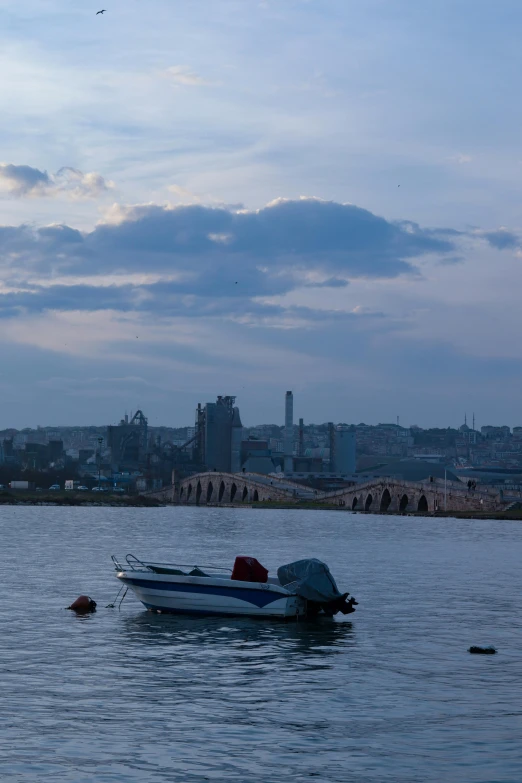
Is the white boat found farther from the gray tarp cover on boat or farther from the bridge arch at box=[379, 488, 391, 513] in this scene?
the bridge arch at box=[379, 488, 391, 513]

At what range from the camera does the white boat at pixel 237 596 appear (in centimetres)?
4188

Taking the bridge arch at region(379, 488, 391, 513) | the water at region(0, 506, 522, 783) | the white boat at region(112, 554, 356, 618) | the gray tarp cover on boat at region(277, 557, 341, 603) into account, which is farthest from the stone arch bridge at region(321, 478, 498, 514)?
the white boat at region(112, 554, 356, 618)

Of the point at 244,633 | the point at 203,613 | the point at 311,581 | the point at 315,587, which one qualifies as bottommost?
the point at 244,633

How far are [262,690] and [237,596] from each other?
13156 millimetres

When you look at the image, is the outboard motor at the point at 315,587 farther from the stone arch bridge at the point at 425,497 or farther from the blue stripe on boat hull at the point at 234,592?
the stone arch bridge at the point at 425,497

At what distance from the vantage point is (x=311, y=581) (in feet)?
139

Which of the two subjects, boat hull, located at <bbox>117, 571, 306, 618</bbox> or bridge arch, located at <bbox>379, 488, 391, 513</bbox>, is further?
bridge arch, located at <bbox>379, 488, 391, 513</bbox>

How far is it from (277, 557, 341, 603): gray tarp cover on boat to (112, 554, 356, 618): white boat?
0.04 m

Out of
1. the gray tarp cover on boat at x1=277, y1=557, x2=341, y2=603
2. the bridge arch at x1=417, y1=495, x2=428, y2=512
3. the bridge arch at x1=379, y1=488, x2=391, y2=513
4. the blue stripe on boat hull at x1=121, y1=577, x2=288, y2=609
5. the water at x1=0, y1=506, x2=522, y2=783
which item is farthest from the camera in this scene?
the bridge arch at x1=379, y1=488, x2=391, y2=513

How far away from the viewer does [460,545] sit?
94.8 metres

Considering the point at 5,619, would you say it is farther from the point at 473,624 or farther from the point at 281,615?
the point at 473,624

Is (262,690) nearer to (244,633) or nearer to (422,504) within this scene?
(244,633)

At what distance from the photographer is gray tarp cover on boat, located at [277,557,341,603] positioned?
41969mm

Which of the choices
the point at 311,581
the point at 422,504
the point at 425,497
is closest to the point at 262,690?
the point at 311,581
